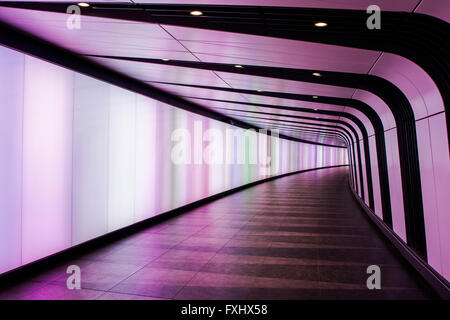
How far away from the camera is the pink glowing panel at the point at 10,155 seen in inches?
181

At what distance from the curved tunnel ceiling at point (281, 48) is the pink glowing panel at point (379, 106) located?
1.5 inches

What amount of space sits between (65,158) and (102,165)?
1.07m

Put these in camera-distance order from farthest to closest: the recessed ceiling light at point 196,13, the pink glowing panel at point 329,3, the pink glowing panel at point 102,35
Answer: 1. the pink glowing panel at point 102,35
2. the recessed ceiling light at point 196,13
3. the pink glowing panel at point 329,3

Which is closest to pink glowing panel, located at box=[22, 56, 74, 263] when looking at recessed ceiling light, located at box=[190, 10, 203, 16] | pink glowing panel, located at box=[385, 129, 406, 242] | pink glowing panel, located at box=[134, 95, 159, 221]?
pink glowing panel, located at box=[134, 95, 159, 221]

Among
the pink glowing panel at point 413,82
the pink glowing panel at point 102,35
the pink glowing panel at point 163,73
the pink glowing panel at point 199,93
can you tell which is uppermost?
the pink glowing panel at point 199,93

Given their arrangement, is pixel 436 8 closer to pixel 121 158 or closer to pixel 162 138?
pixel 121 158

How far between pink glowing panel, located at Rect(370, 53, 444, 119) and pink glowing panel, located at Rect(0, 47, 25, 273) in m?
4.79

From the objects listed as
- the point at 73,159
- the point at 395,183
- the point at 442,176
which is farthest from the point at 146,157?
the point at 442,176

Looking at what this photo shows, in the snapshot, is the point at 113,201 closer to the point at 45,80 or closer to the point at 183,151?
the point at 45,80

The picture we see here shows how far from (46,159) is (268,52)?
3642 millimetres

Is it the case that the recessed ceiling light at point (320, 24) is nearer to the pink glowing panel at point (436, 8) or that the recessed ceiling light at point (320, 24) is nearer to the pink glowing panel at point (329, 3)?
the pink glowing panel at point (329, 3)

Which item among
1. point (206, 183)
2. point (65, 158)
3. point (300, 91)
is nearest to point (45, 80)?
point (65, 158)

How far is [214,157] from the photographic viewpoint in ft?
44.8

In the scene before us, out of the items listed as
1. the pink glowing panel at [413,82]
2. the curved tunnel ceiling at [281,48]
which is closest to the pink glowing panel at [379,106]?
the curved tunnel ceiling at [281,48]
